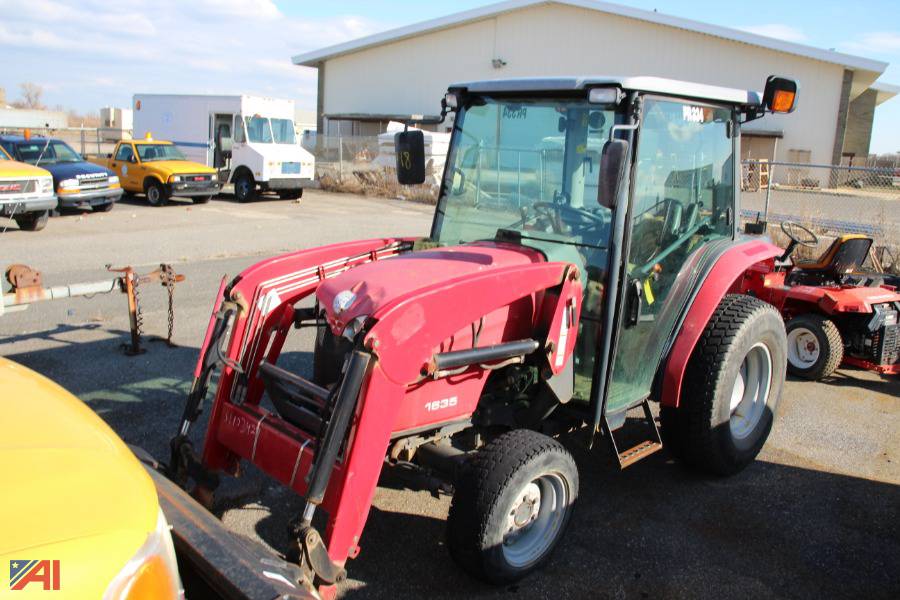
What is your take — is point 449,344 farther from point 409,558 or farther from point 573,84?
point 573,84

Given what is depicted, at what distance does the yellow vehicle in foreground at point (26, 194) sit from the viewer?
13219mm

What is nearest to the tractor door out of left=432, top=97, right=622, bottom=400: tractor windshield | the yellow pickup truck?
left=432, top=97, right=622, bottom=400: tractor windshield

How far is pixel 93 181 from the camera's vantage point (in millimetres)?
16359

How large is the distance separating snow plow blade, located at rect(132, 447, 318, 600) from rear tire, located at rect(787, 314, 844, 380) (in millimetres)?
5587

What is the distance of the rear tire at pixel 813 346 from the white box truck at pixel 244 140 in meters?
16.7

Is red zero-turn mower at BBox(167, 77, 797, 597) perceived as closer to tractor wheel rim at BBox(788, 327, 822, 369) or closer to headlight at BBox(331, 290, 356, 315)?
headlight at BBox(331, 290, 356, 315)

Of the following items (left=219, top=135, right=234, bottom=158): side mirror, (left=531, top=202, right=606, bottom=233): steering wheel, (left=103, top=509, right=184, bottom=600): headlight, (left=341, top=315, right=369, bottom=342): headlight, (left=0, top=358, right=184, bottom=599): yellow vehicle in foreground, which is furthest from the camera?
(left=219, top=135, right=234, bottom=158): side mirror

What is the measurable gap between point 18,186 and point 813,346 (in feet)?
43.3

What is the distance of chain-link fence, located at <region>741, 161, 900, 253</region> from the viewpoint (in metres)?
11.7

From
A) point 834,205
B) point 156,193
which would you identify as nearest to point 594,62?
point 834,205

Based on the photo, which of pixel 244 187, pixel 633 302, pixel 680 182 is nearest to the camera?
pixel 633 302

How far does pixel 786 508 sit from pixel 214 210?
1677 centimetres

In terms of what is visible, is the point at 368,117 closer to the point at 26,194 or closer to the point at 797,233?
the point at 26,194

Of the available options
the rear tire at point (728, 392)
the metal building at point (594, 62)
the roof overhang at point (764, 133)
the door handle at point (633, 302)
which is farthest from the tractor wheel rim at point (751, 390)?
the roof overhang at point (764, 133)
